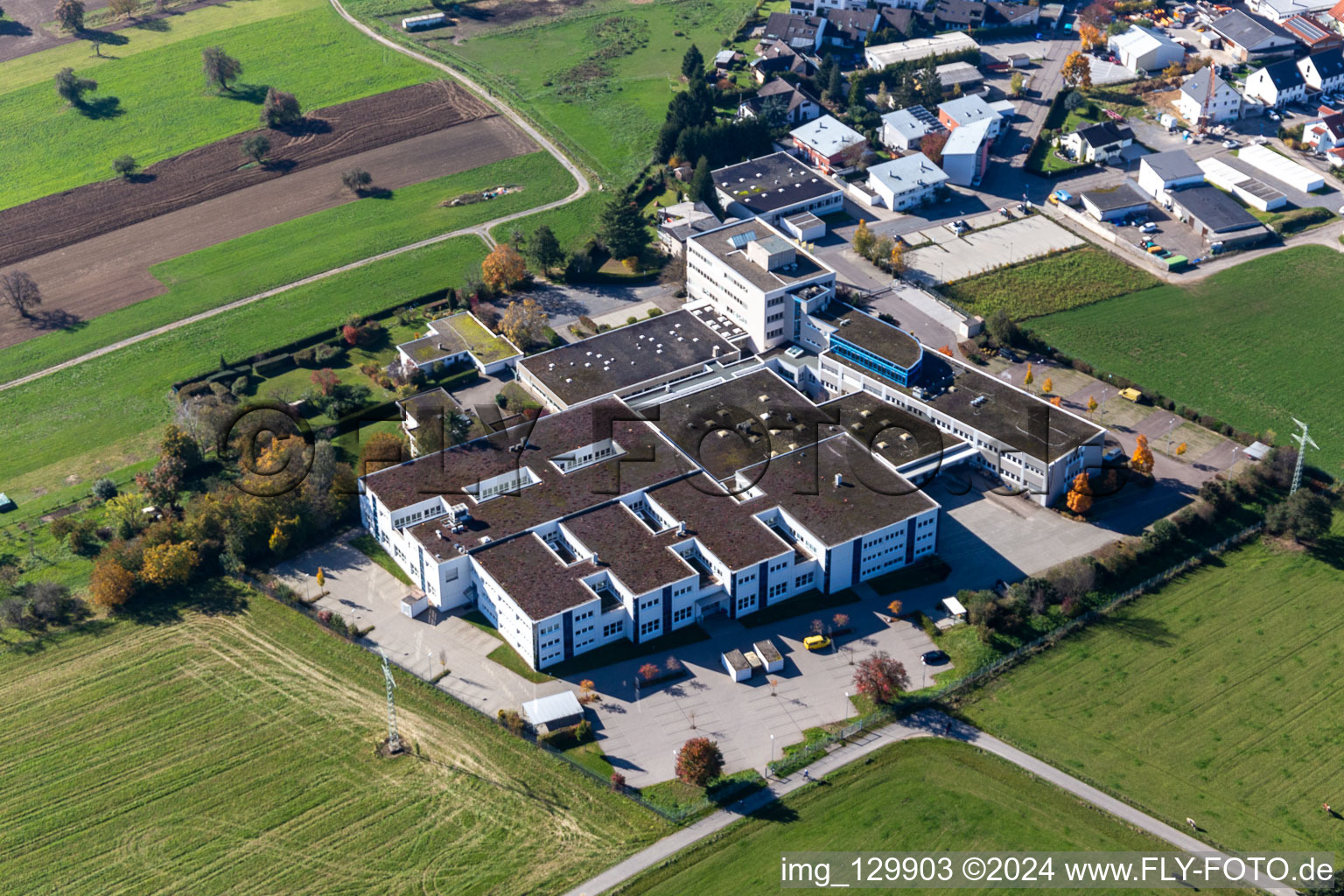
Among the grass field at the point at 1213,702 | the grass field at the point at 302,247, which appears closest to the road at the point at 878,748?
the grass field at the point at 1213,702

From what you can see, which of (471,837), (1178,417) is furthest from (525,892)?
(1178,417)

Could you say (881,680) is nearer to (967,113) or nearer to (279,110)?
(967,113)

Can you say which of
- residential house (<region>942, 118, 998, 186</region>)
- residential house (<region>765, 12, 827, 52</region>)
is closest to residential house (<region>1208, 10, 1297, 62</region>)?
residential house (<region>942, 118, 998, 186</region>)

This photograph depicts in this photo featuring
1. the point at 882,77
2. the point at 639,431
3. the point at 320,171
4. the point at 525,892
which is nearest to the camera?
the point at 525,892

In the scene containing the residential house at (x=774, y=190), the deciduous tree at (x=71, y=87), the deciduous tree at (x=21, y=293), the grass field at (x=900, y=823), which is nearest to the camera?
the grass field at (x=900, y=823)

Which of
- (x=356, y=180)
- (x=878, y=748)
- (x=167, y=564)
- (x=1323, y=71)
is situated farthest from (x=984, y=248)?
(x=167, y=564)

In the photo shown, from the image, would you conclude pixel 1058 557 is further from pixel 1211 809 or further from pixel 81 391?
pixel 81 391

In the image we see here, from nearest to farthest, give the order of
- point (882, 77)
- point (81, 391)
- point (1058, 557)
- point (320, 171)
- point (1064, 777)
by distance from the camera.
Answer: point (1064, 777) < point (1058, 557) < point (81, 391) < point (320, 171) < point (882, 77)

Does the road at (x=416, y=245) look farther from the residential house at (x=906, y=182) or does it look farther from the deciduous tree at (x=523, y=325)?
the residential house at (x=906, y=182)
